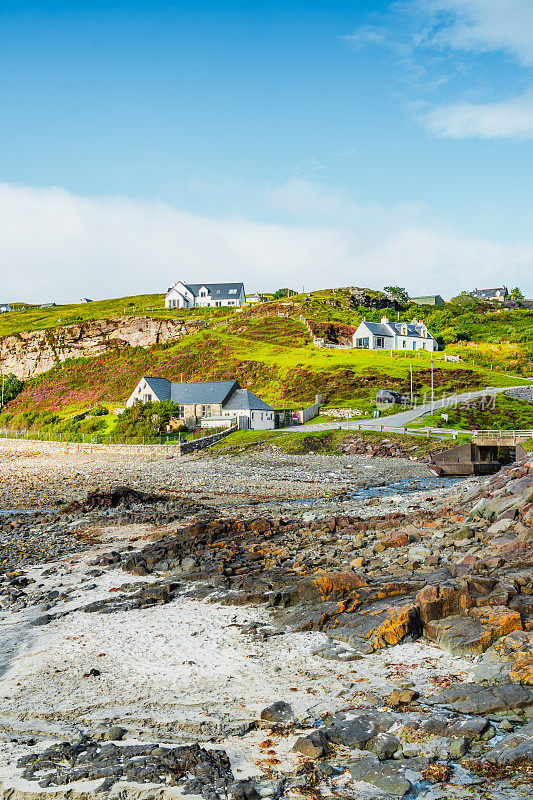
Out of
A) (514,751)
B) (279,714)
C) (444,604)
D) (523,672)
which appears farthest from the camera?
(444,604)

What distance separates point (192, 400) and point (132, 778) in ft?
233

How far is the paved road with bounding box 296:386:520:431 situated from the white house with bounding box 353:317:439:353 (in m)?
38.3

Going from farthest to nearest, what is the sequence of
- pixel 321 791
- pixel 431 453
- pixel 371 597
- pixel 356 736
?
→ pixel 431 453, pixel 371 597, pixel 356 736, pixel 321 791

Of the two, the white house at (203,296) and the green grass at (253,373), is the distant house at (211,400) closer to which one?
the green grass at (253,373)

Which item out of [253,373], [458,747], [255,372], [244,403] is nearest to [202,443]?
[244,403]

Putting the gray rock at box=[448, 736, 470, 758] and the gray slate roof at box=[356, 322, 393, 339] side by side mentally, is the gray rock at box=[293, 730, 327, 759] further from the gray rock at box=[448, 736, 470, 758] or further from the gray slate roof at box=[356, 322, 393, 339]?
the gray slate roof at box=[356, 322, 393, 339]

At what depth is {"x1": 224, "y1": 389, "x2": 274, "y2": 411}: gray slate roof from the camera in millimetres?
72856

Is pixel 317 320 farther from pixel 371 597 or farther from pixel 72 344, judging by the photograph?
pixel 371 597

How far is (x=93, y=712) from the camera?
1016 cm

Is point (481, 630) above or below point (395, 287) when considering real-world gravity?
below

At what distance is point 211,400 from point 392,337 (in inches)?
2126

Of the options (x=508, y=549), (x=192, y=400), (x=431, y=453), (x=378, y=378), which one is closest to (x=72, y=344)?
(x=192, y=400)

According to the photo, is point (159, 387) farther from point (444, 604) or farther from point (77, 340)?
point (444, 604)

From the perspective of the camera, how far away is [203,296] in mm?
167500
